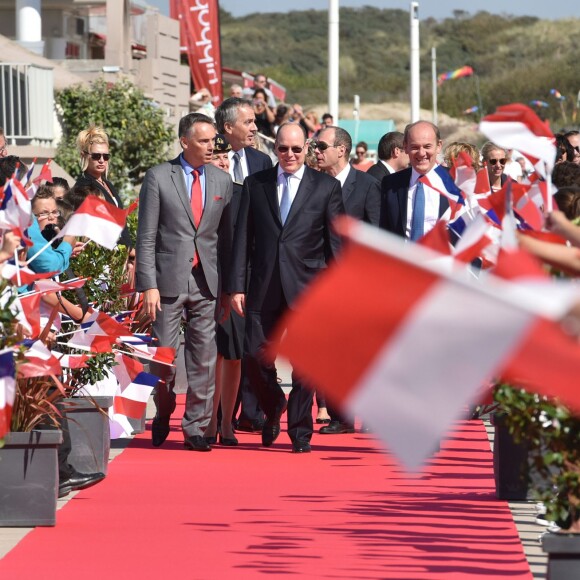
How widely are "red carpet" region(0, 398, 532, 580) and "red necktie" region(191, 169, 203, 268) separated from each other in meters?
1.42

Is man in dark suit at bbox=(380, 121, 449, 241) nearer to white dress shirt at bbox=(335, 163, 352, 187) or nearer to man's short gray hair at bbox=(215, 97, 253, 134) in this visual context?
white dress shirt at bbox=(335, 163, 352, 187)

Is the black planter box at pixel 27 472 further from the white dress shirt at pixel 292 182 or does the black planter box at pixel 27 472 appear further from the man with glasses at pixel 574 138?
the man with glasses at pixel 574 138

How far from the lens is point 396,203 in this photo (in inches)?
426

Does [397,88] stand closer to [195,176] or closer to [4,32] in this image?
[4,32]

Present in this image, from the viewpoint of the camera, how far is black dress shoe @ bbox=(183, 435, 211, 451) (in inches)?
430

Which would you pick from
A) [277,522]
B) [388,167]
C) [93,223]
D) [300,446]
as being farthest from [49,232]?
[388,167]

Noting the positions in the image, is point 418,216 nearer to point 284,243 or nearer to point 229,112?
point 284,243

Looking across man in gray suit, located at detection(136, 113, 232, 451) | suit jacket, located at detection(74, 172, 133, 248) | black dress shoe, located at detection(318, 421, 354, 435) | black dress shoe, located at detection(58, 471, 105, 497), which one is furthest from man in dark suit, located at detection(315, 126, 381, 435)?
black dress shoe, located at detection(58, 471, 105, 497)

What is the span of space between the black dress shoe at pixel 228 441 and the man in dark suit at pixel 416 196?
1.78 metres

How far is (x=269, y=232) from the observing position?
35.3 feet

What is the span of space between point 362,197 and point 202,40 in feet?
84.1

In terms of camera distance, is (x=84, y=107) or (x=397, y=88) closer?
(x=84, y=107)

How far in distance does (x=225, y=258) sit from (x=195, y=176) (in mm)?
557

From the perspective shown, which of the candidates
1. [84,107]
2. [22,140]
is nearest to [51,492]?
[22,140]
